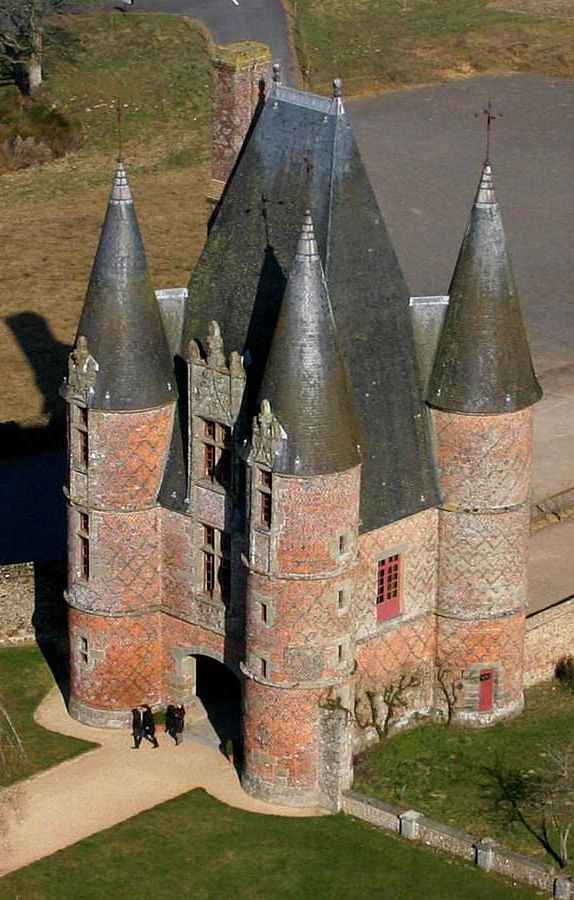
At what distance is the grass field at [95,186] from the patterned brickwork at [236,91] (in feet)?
60.6

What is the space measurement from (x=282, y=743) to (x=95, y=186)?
53258 millimetres

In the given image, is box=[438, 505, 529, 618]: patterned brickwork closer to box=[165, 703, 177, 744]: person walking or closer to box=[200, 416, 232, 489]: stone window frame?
box=[200, 416, 232, 489]: stone window frame

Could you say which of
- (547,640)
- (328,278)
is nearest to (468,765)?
(547,640)

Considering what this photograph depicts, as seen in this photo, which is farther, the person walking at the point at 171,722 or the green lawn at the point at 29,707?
the person walking at the point at 171,722

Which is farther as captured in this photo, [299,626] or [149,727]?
A: [149,727]

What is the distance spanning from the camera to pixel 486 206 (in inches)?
2446

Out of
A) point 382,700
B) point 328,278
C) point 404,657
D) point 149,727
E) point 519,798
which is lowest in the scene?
point 519,798

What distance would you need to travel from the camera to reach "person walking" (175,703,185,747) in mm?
65500

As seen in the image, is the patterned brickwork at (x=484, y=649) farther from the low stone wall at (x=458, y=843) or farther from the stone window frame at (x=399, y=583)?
the low stone wall at (x=458, y=843)

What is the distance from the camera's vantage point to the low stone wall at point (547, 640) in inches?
2692

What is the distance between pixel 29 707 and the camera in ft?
222

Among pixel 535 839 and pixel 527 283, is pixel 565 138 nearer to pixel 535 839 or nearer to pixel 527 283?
pixel 527 283

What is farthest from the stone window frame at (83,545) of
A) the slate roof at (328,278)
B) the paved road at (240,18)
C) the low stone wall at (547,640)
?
the paved road at (240,18)

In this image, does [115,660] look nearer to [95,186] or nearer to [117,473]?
[117,473]
